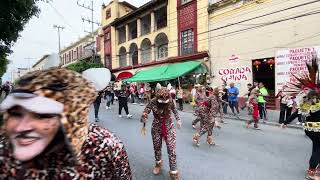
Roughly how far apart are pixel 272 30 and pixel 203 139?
33.2 ft

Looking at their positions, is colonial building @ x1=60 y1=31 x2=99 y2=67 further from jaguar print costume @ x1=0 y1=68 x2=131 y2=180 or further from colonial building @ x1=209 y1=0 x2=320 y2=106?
jaguar print costume @ x1=0 y1=68 x2=131 y2=180

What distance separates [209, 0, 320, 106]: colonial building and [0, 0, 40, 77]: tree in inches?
420

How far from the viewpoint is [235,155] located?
25.8 feet

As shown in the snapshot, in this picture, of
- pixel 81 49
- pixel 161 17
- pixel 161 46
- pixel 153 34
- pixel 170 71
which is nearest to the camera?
pixel 170 71

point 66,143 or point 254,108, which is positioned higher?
point 66,143

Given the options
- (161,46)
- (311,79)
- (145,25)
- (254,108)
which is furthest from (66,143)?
(145,25)

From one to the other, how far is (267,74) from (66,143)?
59.9ft

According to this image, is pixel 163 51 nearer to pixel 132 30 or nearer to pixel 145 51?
pixel 145 51

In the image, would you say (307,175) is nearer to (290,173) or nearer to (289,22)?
(290,173)

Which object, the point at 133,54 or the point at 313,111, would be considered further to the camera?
the point at 133,54

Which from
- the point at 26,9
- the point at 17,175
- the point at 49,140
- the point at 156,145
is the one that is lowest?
the point at 156,145

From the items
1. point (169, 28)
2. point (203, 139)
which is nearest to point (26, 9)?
point (203, 139)

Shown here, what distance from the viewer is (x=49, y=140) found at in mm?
1690

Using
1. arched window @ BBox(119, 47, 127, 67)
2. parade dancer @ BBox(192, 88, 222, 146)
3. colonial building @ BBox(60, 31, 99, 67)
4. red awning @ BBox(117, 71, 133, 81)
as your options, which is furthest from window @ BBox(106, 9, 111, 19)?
parade dancer @ BBox(192, 88, 222, 146)
